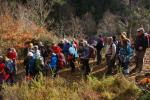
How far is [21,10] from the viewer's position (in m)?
29.6

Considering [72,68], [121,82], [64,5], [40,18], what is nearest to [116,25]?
[64,5]

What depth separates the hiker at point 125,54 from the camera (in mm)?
16094

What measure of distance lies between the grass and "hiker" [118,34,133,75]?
6.31ft

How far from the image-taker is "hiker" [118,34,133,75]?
52.8 feet

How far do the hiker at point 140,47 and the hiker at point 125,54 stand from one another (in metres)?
0.36

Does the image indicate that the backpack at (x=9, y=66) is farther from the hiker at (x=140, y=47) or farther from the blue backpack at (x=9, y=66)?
the hiker at (x=140, y=47)

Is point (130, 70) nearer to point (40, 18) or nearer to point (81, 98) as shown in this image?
point (81, 98)

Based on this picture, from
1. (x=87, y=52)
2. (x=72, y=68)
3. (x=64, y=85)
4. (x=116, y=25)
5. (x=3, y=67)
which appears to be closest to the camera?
(x=64, y=85)

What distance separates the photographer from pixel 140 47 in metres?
16.3

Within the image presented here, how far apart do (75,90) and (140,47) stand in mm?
3925

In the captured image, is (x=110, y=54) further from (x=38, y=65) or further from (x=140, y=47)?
(x=38, y=65)

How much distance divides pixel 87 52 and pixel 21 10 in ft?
43.9

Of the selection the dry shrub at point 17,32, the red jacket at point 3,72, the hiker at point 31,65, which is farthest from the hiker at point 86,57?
the dry shrub at point 17,32

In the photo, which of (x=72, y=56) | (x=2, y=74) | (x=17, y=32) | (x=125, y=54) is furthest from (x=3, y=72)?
(x=17, y=32)
